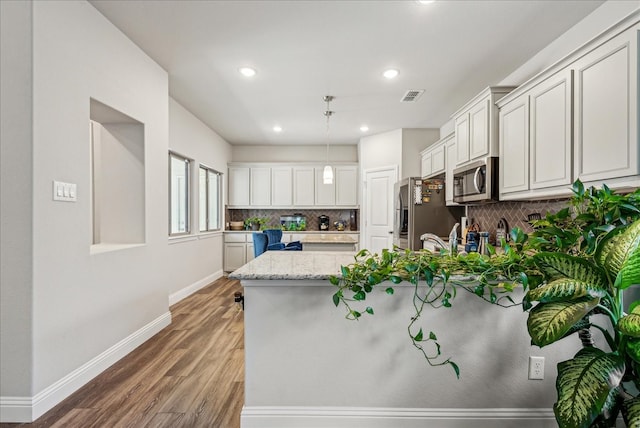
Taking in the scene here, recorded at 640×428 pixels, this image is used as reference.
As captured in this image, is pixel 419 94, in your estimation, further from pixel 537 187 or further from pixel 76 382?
pixel 76 382

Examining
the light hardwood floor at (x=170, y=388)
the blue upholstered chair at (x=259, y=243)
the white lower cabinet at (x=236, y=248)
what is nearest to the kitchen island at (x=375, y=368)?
the light hardwood floor at (x=170, y=388)

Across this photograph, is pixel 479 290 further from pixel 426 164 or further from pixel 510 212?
pixel 426 164

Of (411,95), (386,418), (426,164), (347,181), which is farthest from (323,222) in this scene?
(386,418)

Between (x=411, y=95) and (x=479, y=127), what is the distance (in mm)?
1193

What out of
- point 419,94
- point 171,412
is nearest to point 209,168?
point 419,94

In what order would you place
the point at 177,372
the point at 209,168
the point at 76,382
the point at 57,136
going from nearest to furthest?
the point at 57,136
the point at 76,382
the point at 177,372
the point at 209,168

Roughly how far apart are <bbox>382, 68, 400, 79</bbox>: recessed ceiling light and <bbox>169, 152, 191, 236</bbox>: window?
2858mm

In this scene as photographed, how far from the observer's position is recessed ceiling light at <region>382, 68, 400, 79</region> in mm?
3455

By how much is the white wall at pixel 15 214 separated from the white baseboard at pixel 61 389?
0.06 m

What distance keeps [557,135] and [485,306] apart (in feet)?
4.44

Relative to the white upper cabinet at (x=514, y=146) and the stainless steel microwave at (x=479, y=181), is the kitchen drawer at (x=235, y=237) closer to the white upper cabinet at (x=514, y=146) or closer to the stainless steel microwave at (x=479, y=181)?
the stainless steel microwave at (x=479, y=181)

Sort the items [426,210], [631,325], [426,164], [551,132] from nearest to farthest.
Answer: [631,325]
[551,132]
[426,210]
[426,164]

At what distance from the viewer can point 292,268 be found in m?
1.80

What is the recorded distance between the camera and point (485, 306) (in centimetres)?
175
